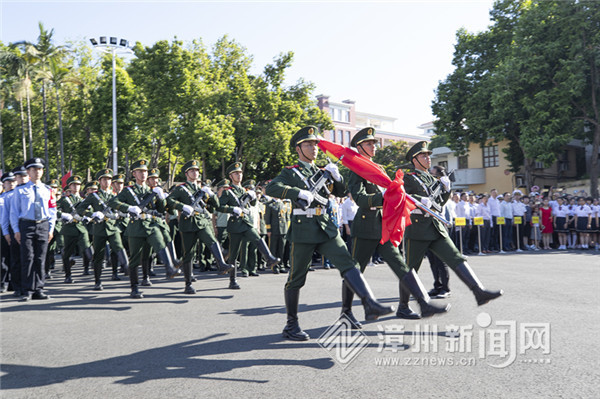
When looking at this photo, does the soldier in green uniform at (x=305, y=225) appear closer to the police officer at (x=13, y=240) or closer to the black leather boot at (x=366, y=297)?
the black leather boot at (x=366, y=297)

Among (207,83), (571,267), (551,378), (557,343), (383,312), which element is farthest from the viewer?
(207,83)

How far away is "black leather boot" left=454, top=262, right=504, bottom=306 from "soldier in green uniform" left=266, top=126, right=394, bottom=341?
1.25 metres

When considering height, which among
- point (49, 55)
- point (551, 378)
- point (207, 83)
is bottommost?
point (551, 378)

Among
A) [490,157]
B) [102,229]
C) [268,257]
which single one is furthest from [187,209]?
[490,157]

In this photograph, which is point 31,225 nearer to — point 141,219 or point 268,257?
point 141,219

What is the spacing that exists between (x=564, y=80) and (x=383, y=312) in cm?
3036

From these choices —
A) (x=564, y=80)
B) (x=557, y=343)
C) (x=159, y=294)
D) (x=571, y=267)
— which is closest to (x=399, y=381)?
(x=557, y=343)

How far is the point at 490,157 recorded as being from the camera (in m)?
43.9

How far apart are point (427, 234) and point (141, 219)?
16.8ft

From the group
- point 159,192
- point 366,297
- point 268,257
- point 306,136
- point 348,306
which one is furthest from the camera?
point 159,192

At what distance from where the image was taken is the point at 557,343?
5.32 metres

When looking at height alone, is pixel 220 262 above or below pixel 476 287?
above

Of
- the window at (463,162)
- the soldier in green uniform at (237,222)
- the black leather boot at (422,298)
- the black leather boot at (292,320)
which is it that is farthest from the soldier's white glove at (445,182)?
the window at (463,162)

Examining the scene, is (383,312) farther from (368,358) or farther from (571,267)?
(571,267)
